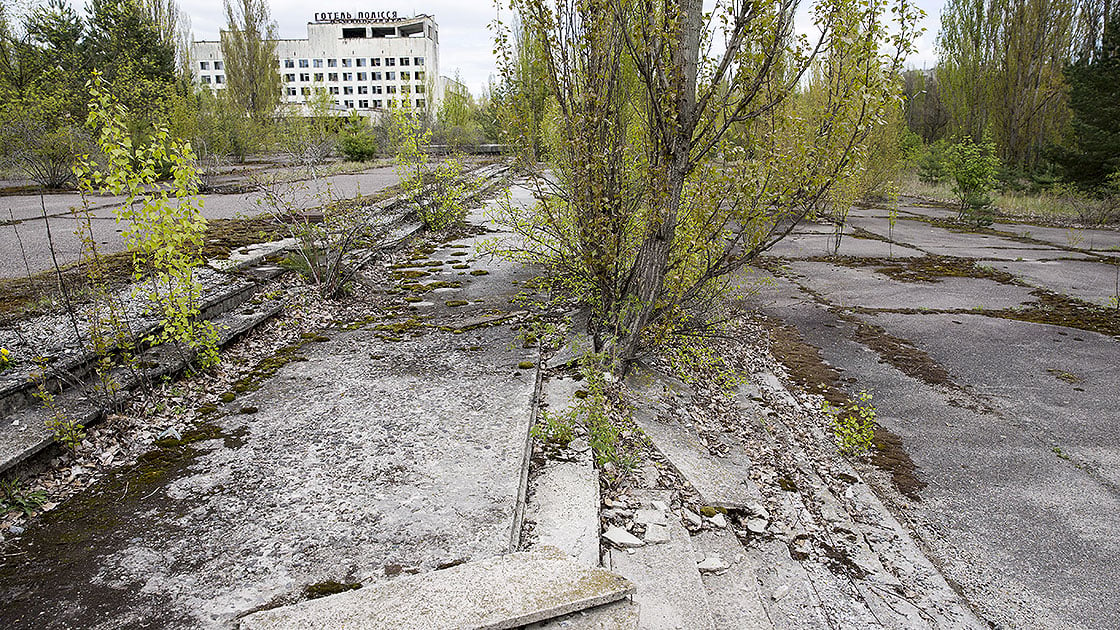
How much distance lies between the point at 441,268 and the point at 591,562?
4838 millimetres

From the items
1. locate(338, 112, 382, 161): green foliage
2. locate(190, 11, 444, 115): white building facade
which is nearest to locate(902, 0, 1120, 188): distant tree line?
locate(338, 112, 382, 161): green foliage

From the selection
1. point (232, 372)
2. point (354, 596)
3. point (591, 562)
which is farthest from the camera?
point (232, 372)

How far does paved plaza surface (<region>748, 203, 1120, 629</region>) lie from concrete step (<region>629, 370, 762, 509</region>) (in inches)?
26.8

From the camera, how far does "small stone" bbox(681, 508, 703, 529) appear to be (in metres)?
2.49

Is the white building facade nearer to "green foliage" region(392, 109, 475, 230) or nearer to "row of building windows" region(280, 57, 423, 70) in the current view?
"row of building windows" region(280, 57, 423, 70)

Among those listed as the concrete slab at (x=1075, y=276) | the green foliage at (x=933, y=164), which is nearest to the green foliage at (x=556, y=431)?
the concrete slab at (x=1075, y=276)

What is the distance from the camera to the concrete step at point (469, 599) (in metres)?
1.72

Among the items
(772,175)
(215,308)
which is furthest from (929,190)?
(215,308)

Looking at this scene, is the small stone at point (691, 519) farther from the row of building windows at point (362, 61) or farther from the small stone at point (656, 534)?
the row of building windows at point (362, 61)

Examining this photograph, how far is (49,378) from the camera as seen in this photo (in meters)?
2.97

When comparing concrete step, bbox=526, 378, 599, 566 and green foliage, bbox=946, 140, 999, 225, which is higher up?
green foliage, bbox=946, 140, 999, 225

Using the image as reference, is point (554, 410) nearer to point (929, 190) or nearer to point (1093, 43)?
point (929, 190)

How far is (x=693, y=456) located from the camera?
10.1 feet

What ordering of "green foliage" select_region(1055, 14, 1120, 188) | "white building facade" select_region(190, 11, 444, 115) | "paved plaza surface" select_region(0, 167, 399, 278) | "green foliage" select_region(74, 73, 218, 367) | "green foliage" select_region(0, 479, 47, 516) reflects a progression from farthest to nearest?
"white building facade" select_region(190, 11, 444, 115), "green foliage" select_region(1055, 14, 1120, 188), "paved plaza surface" select_region(0, 167, 399, 278), "green foliage" select_region(74, 73, 218, 367), "green foliage" select_region(0, 479, 47, 516)
